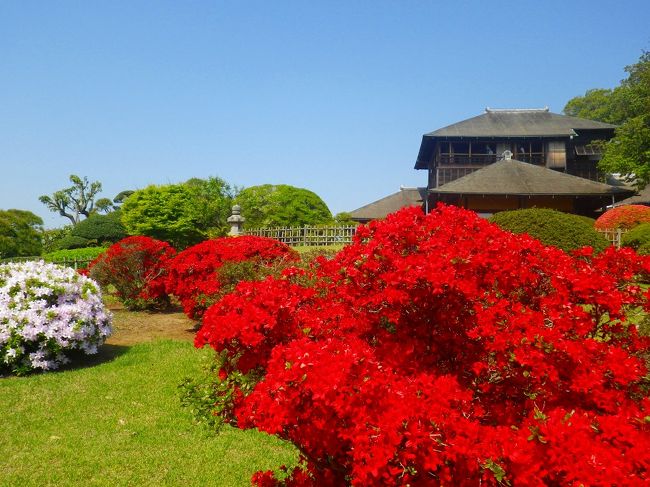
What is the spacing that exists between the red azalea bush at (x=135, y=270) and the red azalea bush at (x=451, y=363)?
10990mm

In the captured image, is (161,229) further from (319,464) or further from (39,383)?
(319,464)

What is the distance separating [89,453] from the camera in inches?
203

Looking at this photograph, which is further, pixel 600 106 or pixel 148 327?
pixel 600 106

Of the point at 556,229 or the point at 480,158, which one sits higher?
the point at 480,158

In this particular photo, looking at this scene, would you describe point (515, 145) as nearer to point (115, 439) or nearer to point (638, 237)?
point (638, 237)

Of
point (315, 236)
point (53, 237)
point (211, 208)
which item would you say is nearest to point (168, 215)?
point (211, 208)

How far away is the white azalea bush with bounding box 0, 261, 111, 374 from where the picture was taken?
8164 mm

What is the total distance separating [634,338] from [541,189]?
90.0 ft

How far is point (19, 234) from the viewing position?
129 ft

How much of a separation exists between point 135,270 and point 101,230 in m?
30.5

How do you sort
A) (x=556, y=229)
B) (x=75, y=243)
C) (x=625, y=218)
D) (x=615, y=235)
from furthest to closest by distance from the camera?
1. (x=75, y=243)
2. (x=625, y=218)
3. (x=615, y=235)
4. (x=556, y=229)

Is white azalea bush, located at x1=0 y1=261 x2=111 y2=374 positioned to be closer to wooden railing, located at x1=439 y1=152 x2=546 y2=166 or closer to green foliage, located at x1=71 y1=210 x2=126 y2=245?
wooden railing, located at x1=439 y1=152 x2=546 y2=166

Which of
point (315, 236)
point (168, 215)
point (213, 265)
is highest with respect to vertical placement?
point (168, 215)

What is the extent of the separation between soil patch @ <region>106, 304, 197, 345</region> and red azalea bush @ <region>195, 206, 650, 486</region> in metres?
7.69
